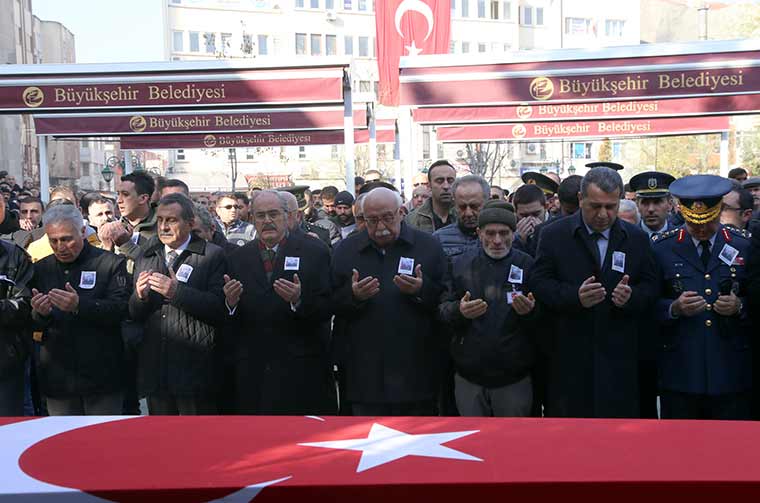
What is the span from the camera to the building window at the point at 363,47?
220 ft

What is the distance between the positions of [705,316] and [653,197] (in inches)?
77.7

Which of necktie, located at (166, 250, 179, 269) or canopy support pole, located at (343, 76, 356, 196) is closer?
necktie, located at (166, 250, 179, 269)

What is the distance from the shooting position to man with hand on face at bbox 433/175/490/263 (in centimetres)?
579

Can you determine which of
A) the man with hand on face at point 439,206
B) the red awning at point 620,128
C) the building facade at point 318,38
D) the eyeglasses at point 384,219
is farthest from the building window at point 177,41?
the eyeglasses at point 384,219

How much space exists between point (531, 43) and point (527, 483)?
245 ft

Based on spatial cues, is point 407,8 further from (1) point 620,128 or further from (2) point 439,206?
(2) point 439,206

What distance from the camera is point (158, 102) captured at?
29.9ft

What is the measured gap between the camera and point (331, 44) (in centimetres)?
6719

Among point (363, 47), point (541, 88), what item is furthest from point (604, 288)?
point (363, 47)

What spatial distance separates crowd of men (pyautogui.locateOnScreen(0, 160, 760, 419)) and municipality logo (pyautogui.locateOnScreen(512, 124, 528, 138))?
9993 mm

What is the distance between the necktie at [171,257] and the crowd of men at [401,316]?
0.03 meters

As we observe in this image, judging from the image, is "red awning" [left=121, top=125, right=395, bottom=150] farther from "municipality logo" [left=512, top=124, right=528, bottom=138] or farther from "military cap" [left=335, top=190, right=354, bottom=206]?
"military cap" [left=335, top=190, right=354, bottom=206]

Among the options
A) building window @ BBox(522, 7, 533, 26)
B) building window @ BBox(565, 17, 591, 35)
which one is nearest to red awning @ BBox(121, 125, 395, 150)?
building window @ BBox(522, 7, 533, 26)

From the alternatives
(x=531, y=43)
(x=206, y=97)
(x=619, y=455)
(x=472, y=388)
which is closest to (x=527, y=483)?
(x=619, y=455)
